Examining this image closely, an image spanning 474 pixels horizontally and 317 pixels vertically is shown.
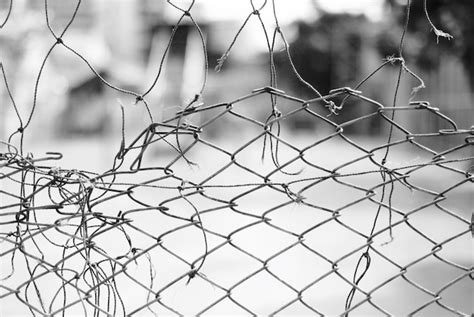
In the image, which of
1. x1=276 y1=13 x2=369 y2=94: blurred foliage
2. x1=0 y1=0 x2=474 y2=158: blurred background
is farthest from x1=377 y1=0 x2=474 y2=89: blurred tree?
x1=276 y1=13 x2=369 y2=94: blurred foliage

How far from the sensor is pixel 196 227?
1616 millimetres

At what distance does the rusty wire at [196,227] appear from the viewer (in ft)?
3.18

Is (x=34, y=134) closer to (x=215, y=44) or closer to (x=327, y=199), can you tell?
(x=215, y=44)

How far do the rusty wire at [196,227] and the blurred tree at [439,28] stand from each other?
1.33m

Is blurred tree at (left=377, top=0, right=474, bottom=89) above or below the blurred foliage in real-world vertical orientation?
below

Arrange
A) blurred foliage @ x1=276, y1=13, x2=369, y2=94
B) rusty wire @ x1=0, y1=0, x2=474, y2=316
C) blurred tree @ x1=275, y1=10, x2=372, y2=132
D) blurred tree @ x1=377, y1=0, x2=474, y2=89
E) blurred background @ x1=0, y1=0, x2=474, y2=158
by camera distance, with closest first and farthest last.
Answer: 1. rusty wire @ x1=0, y1=0, x2=474, y2=316
2. blurred tree @ x1=377, y1=0, x2=474, y2=89
3. blurred background @ x1=0, y1=0, x2=474, y2=158
4. blurred tree @ x1=275, y1=10, x2=372, y2=132
5. blurred foliage @ x1=276, y1=13, x2=369, y2=94

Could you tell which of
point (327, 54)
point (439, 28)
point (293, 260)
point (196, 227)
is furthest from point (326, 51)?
point (196, 227)

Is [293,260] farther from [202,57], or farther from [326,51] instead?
[202,57]

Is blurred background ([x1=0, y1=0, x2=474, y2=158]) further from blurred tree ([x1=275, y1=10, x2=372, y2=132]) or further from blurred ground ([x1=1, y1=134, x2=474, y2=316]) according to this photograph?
blurred ground ([x1=1, y1=134, x2=474, y2=316])

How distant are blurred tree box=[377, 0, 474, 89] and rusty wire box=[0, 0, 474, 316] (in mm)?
1333

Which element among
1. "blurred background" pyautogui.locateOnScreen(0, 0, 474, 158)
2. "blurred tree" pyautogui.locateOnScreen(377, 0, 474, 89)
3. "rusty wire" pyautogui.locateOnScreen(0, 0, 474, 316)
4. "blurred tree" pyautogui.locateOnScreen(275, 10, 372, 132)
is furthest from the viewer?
"blurred tree" pyautogui.locateOnScreen(275, 10, 372, 132)

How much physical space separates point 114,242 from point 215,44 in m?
19.0

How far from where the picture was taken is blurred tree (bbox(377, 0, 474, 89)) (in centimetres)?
437

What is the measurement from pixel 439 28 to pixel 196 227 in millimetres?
3357
